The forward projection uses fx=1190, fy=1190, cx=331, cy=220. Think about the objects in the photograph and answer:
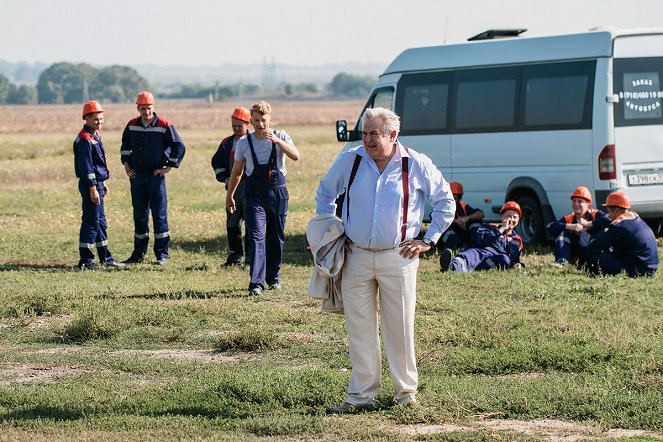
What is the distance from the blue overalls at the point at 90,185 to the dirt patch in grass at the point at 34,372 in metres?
5.71

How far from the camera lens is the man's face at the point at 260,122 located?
1202 centimetres

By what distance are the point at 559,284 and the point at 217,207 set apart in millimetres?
11744

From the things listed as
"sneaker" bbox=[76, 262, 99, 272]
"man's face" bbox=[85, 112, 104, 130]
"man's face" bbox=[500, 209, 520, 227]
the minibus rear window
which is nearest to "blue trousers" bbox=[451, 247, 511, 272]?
"man's face" bbox=[500, 209, 520, 227]

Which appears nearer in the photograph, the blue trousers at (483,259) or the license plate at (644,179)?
the blue trousers at (483,259)

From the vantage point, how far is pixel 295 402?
7.84 metres

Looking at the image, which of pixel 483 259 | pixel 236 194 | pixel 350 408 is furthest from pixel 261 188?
pixel 350 408

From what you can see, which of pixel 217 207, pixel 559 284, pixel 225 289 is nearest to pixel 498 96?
pixel 559 284

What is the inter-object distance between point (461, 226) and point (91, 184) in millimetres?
4719

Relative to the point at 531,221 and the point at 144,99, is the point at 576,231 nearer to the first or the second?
the point at 531,221

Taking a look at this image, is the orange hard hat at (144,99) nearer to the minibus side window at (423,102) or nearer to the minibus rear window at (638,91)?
the minibus side window at (423,102)

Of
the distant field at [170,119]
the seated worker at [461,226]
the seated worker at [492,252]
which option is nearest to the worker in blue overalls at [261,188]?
the seated worker at [492,252]

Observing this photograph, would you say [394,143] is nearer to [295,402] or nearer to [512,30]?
[295,402]

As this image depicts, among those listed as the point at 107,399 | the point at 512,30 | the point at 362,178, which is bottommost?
the point at 107,399

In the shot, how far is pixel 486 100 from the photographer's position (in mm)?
17078
